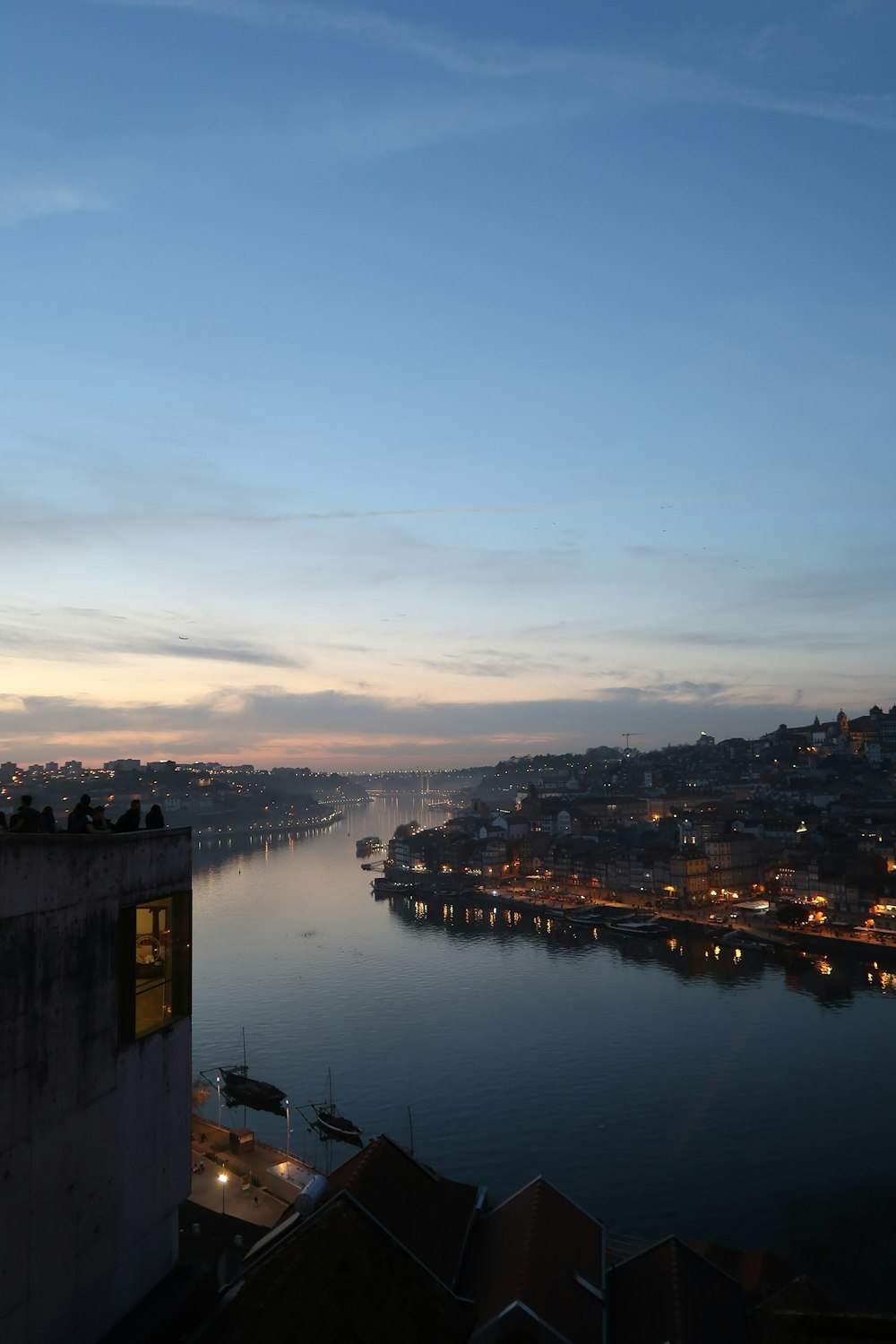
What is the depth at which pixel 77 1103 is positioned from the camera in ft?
18.6

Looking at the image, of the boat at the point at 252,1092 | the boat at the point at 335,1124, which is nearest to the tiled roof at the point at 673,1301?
the boat at the point at 335,1124

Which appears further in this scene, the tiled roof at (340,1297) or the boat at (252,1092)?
the boat at (252,1092)

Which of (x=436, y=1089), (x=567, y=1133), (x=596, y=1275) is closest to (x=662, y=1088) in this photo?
(x=567, y=1133)

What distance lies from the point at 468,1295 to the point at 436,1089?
13624 mm

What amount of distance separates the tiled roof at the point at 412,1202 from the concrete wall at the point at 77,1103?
17.0 ft

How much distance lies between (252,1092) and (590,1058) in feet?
33.6

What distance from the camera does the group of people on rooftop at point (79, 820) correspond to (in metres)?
6.12

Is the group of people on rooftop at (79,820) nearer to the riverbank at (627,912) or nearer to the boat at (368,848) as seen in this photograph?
the riverbank at (627,912)

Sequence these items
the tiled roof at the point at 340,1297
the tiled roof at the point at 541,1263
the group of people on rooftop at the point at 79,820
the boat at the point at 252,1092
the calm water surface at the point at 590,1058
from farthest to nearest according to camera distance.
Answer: the boat at the point at 252,1092, the calm water surface at the point at 590,1058, the tiled roof at the point at 541,1263, the tiled roof at the point at 340,1297, the group of people on rooftop at the point at 79,820

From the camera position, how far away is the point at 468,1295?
1167cm

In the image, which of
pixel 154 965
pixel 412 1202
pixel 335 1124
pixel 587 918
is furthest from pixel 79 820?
pixel 587 918

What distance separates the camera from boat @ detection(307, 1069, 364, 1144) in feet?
71.1

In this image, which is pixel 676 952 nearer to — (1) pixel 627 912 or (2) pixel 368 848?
(1) pixel 627 912

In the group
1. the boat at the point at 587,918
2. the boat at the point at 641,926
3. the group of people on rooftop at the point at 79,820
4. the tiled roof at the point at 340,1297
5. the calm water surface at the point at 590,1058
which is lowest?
the boat at the point at 587,918
